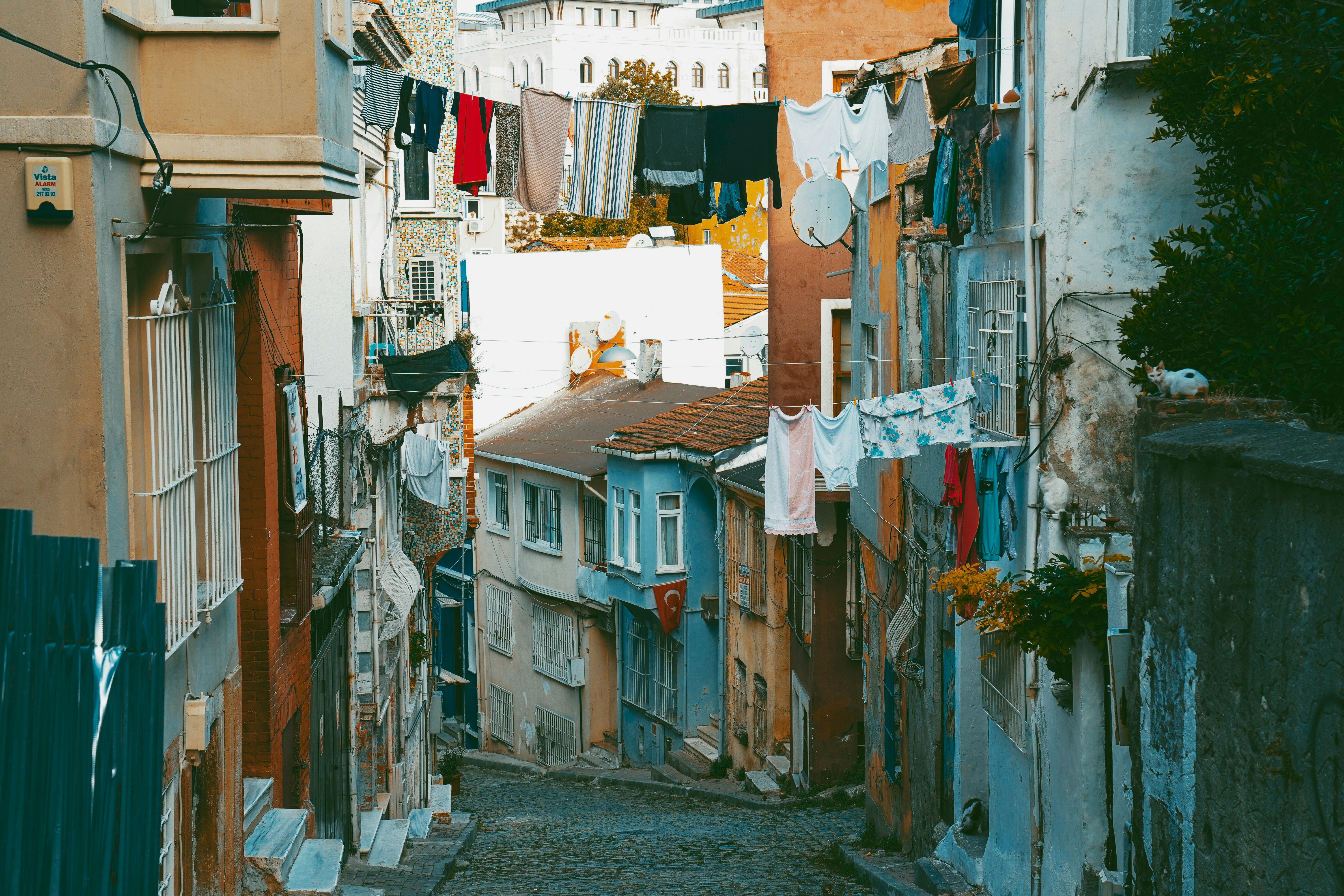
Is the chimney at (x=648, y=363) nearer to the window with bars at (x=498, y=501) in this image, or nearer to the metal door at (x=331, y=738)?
the window with bars at (x=498, y=501)

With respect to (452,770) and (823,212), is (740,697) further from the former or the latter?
(823,212)

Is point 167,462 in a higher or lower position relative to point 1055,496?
higher

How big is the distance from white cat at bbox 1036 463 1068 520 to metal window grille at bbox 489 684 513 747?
2762cm

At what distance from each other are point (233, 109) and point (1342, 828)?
21.5 feet

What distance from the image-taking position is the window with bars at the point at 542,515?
3434 cm

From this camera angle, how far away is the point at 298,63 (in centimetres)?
801

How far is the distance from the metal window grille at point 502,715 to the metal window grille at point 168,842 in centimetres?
2850

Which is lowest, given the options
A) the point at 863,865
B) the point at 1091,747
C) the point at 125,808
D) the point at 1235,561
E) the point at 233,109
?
the point at 863,865

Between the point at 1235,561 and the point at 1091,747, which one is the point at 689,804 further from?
the point at 1235,561

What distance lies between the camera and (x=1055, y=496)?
11273mm

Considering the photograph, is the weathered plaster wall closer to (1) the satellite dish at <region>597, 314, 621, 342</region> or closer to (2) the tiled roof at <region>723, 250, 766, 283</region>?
(1) the satellite dish at <region>597, 314, 621, 342</region>

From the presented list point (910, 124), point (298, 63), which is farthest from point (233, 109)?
point (910, 124)

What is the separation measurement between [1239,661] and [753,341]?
3728cm

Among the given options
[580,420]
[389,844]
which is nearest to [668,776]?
[389,844]
